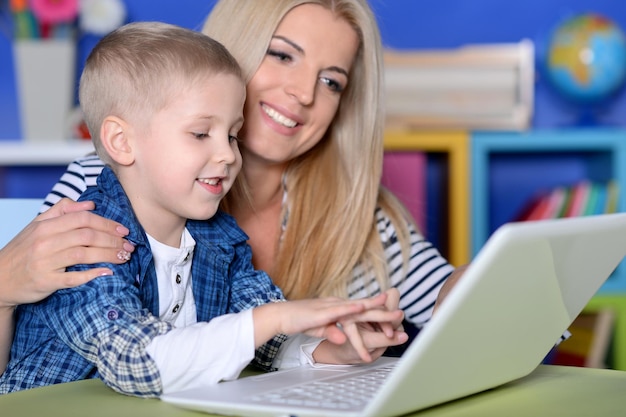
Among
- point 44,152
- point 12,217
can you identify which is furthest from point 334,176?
point 44,152

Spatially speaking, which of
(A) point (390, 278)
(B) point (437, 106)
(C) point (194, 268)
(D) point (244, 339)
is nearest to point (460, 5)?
(B) point (437, 106)

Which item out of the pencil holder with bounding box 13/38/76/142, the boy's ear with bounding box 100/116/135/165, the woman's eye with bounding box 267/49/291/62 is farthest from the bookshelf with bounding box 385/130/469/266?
the boy's ear with bounding box 100/116/135/165

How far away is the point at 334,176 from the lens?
74.9 inches

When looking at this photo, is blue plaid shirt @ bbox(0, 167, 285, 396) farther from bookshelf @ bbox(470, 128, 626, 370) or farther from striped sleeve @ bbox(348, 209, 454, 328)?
bookshelf @ bbox(470, 128, 626, 370)

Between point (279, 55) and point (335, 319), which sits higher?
point (279, 55)

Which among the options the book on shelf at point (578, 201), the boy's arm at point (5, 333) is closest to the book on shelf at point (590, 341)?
the book on shelf at point (578, 201)

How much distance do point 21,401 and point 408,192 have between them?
202 cm

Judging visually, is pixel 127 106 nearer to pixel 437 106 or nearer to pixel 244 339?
pixel 244 339

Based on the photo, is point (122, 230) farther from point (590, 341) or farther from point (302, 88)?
point (590, 341)

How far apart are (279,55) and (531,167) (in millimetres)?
1717

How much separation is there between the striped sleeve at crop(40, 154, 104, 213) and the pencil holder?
1355mm

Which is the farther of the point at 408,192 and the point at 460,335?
the point at 408,192

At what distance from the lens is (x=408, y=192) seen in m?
2.88

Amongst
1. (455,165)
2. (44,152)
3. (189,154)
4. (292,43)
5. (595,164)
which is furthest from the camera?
(595,164)
